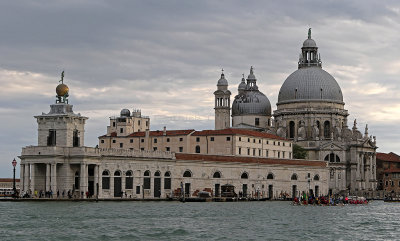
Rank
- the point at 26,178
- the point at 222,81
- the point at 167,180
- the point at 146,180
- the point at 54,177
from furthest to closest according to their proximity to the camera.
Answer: the point at 222,81 → the point at 167,180 → the point at 146,180 → the point at 26,178 → the point at 54,177

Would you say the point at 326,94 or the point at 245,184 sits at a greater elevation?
the point at 326,94

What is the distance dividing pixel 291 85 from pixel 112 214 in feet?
254

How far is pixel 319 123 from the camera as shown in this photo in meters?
130

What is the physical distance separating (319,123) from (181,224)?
80663 mm

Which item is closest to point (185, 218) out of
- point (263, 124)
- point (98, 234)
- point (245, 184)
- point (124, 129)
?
point (98, 234)

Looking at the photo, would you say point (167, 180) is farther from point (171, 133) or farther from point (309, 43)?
point (309, 43)

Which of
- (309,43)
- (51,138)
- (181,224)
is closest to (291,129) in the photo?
→ (309,43)

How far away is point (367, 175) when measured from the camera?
129 m

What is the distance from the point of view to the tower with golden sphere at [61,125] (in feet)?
269

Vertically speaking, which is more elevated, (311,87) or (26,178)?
(311,87)

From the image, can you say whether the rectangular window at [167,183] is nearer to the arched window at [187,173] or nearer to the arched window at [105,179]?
the arched window at [187,173]

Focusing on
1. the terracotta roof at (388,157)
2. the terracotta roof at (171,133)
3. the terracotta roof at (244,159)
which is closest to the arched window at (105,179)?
the terracotta roof at (244,159)

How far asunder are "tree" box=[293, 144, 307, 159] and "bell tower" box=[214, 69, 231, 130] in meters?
14.6

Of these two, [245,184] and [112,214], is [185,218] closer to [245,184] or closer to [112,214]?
[112,214]
